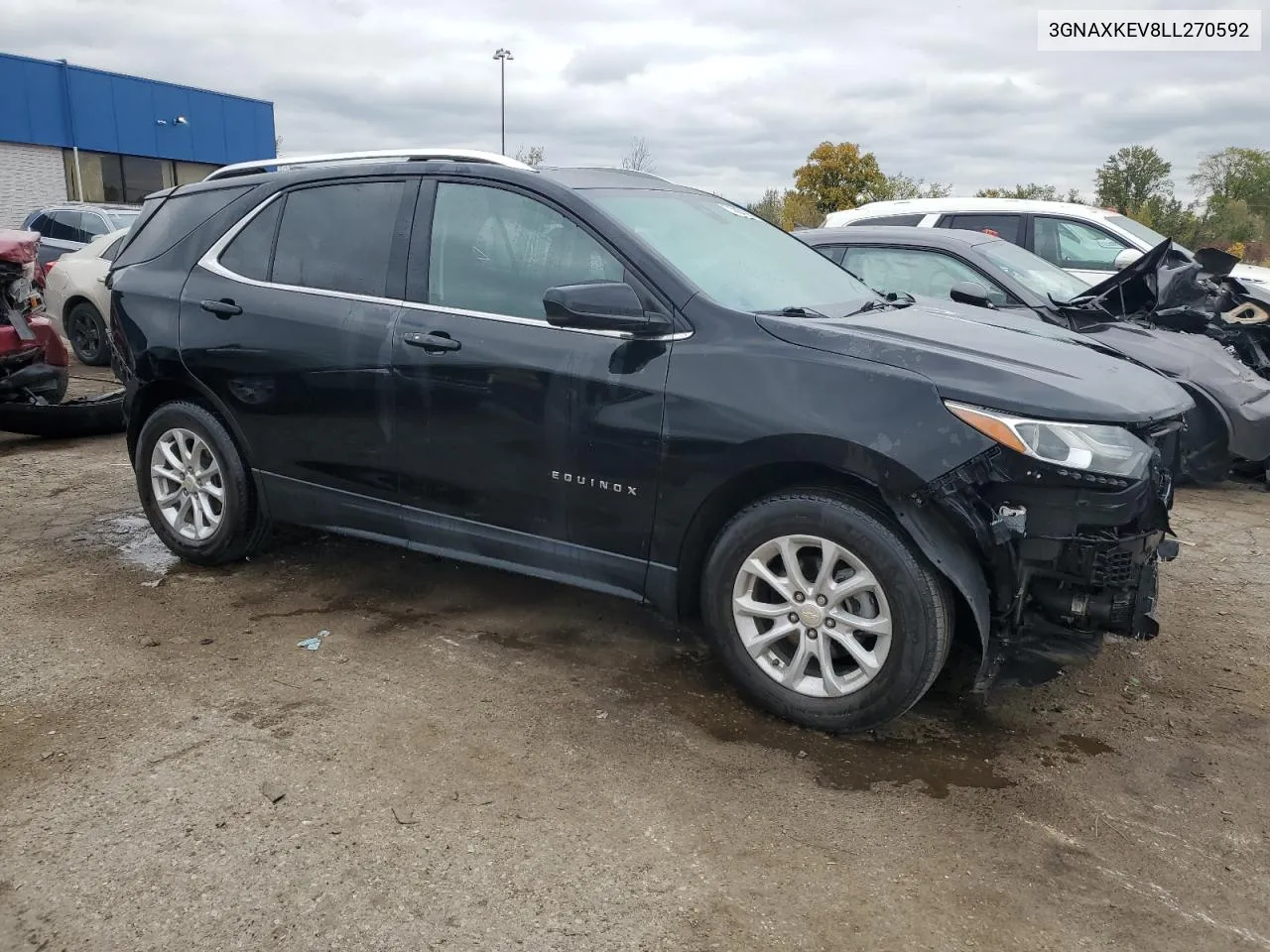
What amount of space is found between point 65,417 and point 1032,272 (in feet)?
22.5

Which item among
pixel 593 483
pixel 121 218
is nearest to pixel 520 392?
pixel 593 483

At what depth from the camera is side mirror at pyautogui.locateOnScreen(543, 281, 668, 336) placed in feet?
10.6

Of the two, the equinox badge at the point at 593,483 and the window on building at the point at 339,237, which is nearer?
the equinox badge at the point at 593,483

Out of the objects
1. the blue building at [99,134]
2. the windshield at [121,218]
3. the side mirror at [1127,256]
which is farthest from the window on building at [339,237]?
the blue building at [99,134]

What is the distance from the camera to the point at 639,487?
11.1 ft

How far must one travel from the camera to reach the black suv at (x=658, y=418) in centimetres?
296

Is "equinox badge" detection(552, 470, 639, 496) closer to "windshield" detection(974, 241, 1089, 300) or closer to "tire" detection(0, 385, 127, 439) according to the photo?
"windshield" detection(974, 241, 1089, 300)

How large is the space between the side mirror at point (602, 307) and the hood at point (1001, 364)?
0.40 meters

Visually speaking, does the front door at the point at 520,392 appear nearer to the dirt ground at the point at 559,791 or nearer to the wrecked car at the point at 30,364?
the dirt ground at the point at 559,791

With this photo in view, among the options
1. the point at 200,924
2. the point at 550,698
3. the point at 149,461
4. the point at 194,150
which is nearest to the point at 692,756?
the point at 550,698

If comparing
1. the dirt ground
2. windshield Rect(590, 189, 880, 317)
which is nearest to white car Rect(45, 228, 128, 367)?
the dirt ground

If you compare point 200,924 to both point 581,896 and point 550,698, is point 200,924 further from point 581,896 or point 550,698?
point 550,698

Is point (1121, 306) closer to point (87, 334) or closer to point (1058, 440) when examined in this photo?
point (1058, 440)

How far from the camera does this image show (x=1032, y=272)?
22.6 ft
